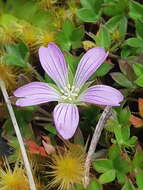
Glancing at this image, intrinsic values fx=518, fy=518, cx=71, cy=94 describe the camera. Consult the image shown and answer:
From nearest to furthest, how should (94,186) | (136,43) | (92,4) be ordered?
1. (94,186)
2. (136,43)
3. (92,4)

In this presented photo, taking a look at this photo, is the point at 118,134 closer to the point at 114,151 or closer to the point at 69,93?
the point at 114,151

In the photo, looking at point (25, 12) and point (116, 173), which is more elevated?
point (25, 12)

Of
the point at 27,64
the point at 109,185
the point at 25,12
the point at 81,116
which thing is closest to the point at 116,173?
the point at 109,185

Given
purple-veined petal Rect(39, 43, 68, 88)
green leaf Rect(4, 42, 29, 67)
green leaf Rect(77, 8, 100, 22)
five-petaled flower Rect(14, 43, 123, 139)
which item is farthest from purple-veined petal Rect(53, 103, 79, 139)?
green leaf Rect(77, 8, 100, 22)

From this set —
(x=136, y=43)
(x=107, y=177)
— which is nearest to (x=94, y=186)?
(x=107, y=177)

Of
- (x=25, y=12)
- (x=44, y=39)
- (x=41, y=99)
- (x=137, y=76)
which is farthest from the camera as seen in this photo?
(x=25, y=12)

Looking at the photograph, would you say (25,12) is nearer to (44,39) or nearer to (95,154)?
(44,39)

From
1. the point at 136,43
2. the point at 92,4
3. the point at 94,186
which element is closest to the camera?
the point at 94,186

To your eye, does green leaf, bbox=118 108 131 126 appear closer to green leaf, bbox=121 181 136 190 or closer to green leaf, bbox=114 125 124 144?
green leaf, bbox=114 125 124 144

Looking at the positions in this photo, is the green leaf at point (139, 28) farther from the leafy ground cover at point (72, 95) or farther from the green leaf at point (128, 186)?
the green leaf at point (128, 186)
